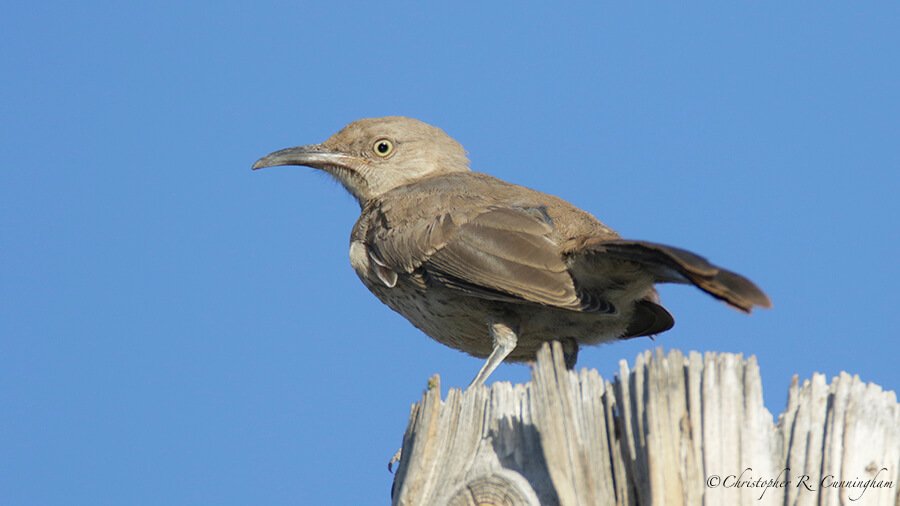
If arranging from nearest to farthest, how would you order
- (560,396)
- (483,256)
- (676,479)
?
1. (676,479)
2. (560,396)
3. (483,256)

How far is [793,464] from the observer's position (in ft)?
9.37

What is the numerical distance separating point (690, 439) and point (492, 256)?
2.35 m

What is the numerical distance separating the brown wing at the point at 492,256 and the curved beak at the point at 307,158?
175cm

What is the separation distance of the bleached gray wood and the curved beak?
4.46 meters

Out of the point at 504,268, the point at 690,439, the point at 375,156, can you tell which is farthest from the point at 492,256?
the point at 375,156

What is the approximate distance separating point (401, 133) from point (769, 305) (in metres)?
4.44

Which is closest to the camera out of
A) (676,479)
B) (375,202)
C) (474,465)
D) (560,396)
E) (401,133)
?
(676,479)

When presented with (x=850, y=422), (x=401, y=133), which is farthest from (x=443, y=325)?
(x=850, y=422)

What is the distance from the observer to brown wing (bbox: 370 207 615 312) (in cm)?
473

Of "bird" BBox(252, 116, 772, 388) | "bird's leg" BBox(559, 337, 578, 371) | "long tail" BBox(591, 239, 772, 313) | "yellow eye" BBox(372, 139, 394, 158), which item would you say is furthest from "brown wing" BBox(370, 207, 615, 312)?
"yellow eye" BBox(372, 139, 394, 158)

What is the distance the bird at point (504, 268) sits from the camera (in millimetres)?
4672

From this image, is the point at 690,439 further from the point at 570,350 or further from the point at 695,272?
the point at 570,350

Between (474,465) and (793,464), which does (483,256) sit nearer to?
(474,465)

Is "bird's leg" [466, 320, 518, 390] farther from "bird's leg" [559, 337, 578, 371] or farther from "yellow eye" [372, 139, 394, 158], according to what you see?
"yellow eye" [372, 139, 394, 158]
